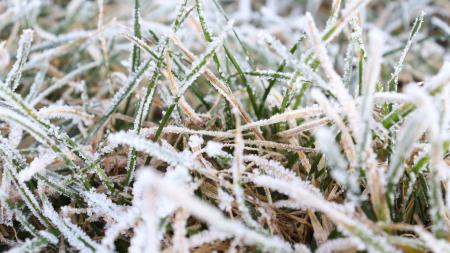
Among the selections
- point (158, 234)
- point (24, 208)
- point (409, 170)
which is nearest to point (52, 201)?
point (24, 208)

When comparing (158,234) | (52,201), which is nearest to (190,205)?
(158,234)

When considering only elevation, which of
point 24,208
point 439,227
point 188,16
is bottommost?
point 24,208

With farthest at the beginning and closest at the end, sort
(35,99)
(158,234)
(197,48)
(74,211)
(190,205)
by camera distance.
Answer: (197,48) < (35,99) < (74,211) < (158,234) < (190,205)

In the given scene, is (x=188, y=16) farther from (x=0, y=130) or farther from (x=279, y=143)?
(x=0, y=130)

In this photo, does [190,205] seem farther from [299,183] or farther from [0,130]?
[0,130]

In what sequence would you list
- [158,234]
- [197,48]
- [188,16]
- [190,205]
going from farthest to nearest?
1. [197,48]
2. [188,16]
3. [158,234]
4. [190,205]

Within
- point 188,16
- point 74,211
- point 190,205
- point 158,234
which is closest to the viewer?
point 190,205

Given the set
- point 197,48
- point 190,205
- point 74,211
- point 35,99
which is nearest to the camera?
point 190,205

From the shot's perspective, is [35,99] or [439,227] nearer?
[439,227]

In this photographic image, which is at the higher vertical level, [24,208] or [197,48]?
[197,48]
